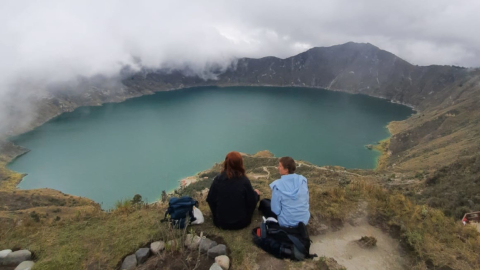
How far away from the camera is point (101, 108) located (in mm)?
115188

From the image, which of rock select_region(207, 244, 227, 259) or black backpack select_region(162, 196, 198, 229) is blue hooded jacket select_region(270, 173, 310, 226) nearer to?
rock select_region(207, 244, 227, 259)

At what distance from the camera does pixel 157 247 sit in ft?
17.1

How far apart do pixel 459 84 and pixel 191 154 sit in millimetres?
119604

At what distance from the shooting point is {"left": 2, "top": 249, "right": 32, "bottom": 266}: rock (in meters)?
5.10

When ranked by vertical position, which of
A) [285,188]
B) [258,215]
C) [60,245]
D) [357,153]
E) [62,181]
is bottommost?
[62,181]

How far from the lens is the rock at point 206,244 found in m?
5.13

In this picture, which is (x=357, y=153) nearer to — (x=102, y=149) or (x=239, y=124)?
(x=239, y=124)

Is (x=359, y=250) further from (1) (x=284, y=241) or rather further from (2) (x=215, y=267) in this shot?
(2) (x=215, y=267)

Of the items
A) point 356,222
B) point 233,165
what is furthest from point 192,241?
point 356,222

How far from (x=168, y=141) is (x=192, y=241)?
64051 millimetres

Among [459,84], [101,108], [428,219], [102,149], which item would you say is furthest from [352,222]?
[459,84]

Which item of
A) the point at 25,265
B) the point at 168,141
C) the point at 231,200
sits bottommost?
the point at 168,141

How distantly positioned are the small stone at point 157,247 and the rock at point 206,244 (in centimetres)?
78

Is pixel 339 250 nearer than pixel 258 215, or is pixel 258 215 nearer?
pixel 339 250
